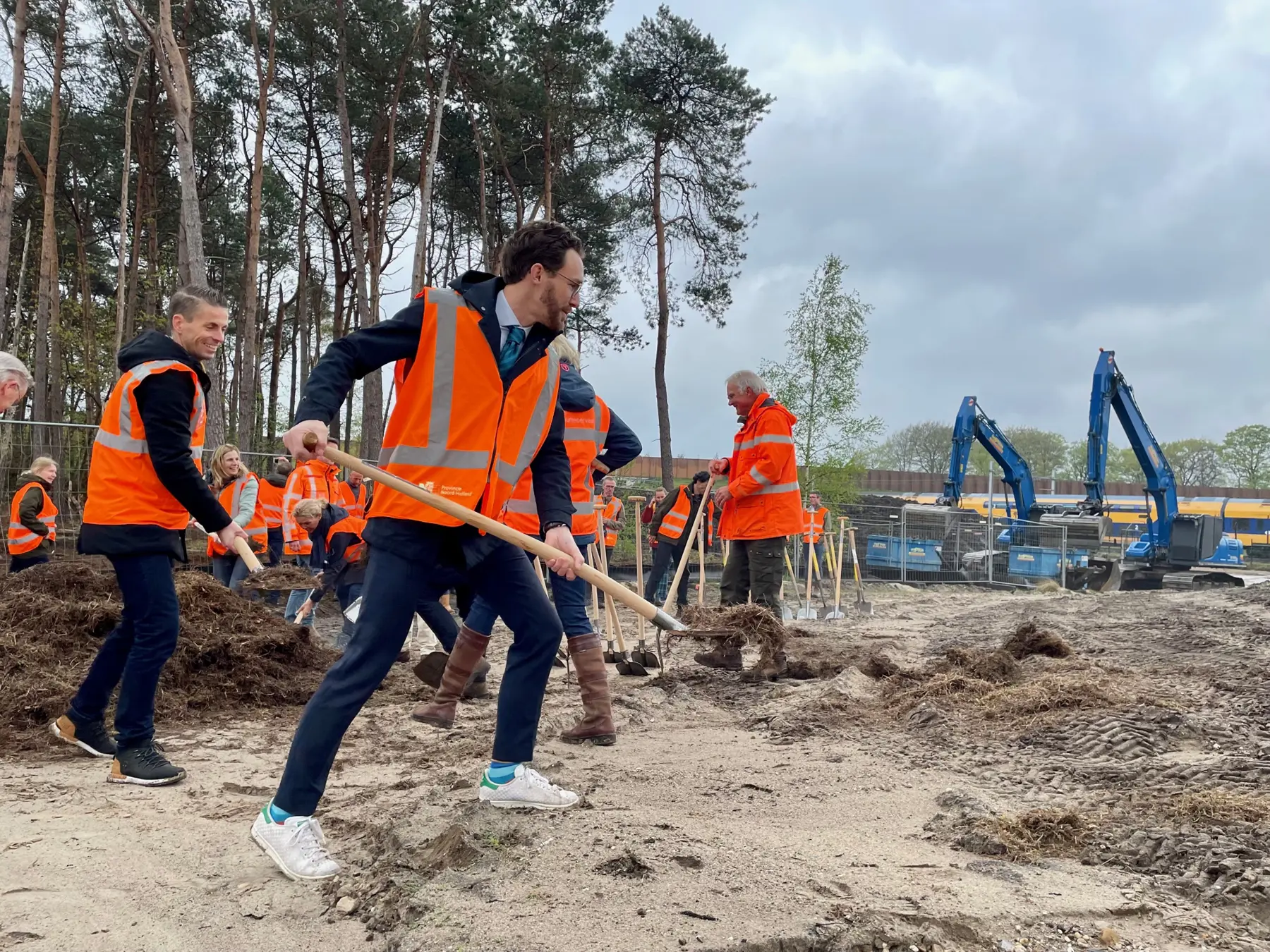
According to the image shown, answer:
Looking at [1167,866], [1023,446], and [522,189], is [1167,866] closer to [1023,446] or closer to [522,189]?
[522,189]

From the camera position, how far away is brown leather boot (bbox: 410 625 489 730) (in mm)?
4902

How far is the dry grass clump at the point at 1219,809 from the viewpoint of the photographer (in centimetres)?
340

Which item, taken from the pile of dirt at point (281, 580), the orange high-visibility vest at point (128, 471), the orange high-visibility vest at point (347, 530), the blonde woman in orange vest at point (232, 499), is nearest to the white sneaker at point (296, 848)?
the orange high-visibility vest at point (128, 471)

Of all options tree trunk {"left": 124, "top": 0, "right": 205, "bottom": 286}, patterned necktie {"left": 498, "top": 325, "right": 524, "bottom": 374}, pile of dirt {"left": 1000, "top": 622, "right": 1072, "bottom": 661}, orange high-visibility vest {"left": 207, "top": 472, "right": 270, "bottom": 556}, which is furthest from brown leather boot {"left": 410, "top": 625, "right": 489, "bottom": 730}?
tree trunk {"left": 124, "top": 0, "right": 205, "bottom": 286}

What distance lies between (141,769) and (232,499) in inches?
215

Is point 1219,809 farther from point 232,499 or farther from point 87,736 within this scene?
point 232,499

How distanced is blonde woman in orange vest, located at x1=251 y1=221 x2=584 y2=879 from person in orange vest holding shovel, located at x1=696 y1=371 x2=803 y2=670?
3.79 meters

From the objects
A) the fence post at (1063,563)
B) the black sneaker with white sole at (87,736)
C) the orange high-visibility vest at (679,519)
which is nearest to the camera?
the black sneaker with white sole at (87,736)

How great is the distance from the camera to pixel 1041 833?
10.8 feet

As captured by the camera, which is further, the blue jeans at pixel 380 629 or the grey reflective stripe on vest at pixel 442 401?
the grey reflective stripe on vest at pixel 442 401

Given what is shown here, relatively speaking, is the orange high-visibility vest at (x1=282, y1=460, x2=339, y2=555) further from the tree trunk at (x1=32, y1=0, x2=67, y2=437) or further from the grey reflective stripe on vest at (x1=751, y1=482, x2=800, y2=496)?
the tree trunk at (x1=32, y1=0, x2=67, y2=437)

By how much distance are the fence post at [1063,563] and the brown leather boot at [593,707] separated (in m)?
17.8

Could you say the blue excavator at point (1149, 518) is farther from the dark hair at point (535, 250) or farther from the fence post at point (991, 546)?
the dark hair at point (535, 250)

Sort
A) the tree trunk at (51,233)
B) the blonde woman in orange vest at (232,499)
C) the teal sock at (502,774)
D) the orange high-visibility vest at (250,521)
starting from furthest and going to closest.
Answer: the tree trunk at (51,233) → the orange high-visibility vest at (250,521) → the blonde woman in orange vest at (232,499) → the teal sock at (502,774)
